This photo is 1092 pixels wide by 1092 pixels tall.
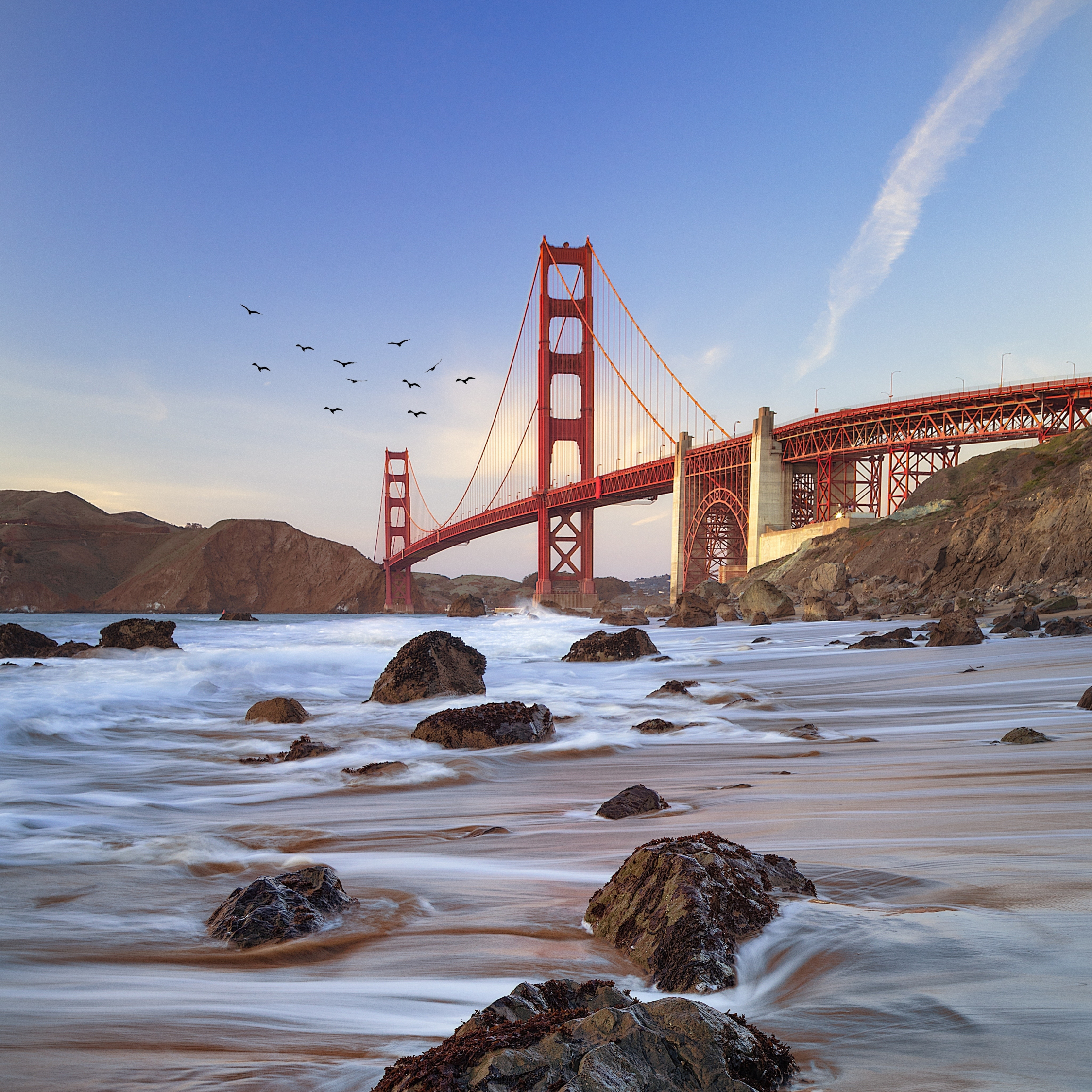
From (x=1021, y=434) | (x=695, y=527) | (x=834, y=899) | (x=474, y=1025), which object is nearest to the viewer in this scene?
(x=474, y=1025)

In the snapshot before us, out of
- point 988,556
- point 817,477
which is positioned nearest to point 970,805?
point 988,556

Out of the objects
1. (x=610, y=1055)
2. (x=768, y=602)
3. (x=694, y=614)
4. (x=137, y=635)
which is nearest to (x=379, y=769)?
(x=610, y=1055)

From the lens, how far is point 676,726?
25.4 feet

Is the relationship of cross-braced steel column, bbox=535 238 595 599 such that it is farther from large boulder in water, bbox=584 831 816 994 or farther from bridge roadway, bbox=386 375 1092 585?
large boulder in water, bbox=584 831 816 994

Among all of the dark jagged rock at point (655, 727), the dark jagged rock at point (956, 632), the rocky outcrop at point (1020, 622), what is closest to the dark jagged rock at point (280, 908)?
the dark jagged rock at point (655, 727)

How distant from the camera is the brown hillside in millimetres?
20422

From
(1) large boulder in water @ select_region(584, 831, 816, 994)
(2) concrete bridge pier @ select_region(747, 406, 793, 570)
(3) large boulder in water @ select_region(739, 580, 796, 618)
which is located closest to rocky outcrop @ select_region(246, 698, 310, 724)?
(1) large boulder in water @ select_region(584, 831, 816, 994)

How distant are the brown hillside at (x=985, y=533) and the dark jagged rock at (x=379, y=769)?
1793 centimetres

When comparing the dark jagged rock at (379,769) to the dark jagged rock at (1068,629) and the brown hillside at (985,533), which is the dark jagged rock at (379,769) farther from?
the brown hillside at (985,533)

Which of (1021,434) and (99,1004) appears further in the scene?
(1021,434)

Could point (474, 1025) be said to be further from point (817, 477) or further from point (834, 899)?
point (817, 477)

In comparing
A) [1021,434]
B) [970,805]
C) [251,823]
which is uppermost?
[1021,434]

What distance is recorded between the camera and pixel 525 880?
10.7 feet

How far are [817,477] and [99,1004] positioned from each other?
41906 millimetres
